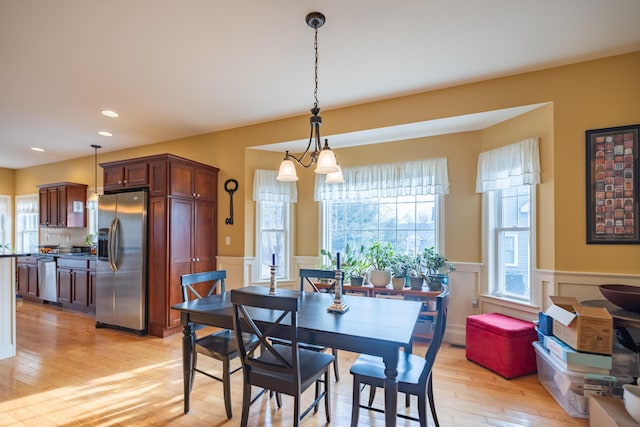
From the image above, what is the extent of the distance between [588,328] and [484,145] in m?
2.12

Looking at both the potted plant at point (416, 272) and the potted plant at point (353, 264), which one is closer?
the potted plant at point (416, 272)

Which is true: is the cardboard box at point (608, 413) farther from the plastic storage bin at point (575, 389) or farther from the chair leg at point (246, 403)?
the chair leg at point (246, 403)

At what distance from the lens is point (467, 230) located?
145 inches

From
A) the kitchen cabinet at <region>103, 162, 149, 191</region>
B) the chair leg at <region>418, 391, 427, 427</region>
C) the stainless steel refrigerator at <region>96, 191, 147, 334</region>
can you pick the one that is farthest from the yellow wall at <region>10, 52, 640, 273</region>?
the chair leg at <region>418, 391, 427, 427</region>

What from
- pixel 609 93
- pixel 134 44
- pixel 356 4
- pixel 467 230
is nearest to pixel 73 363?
pixel 134 44

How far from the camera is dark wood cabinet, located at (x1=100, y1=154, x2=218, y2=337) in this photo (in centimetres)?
385

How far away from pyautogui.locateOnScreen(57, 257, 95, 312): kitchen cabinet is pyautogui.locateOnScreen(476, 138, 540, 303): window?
5.73 m

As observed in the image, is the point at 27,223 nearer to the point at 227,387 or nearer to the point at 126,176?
the point at 126,176

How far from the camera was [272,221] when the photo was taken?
459 cm

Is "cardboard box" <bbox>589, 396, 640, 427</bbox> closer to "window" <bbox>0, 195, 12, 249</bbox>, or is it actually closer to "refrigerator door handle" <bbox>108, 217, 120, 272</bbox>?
"refrigerator door handle" <bbox>108, 217, 120, 272</bbox>

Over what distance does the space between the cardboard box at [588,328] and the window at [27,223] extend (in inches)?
356

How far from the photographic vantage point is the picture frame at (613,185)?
8.38 feet

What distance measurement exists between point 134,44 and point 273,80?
3.83 ft

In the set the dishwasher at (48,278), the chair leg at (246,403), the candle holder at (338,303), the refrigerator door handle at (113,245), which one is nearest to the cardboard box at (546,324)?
the candle holder at (338,303)
